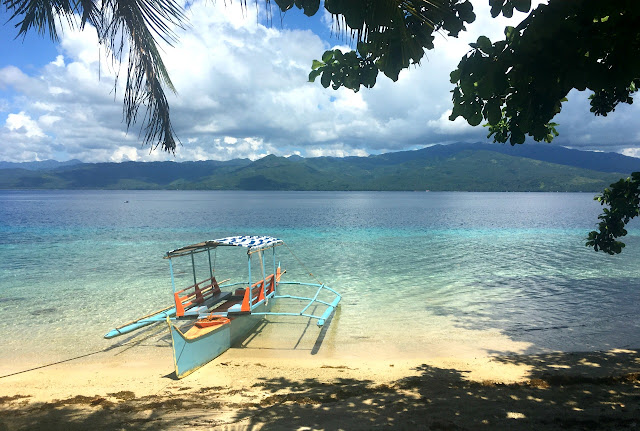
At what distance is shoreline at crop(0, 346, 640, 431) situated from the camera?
709 cm

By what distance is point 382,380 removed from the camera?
30.9 feet

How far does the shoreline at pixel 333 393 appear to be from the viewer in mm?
7086

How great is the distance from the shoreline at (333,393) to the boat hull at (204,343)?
0.34 m

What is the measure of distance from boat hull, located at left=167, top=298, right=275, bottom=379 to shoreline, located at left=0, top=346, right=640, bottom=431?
34 centimetres

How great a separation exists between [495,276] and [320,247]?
15503 millimetres

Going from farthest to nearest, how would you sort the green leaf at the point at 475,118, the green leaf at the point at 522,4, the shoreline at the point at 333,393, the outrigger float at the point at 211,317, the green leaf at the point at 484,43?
the outrigger float at the point at 211,317
the shoreline at the point at 333,393
the green leaf at the point at 475,118
the green leaf at the point at 484,43
the green leaf at the point at 522,4

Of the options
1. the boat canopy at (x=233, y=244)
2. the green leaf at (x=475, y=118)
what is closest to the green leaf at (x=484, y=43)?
the green leaf at (x=475, y=118)

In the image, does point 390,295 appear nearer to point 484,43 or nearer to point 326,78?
point 326,78

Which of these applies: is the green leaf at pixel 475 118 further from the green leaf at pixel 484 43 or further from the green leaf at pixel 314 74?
the green leaf at pixel 314 74

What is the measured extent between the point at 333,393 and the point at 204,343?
387cm

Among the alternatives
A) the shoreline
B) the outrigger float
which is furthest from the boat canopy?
the shoreline

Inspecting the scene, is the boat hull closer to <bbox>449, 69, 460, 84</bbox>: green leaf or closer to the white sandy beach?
the white sandy beach

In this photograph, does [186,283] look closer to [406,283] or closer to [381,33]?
[406,283]

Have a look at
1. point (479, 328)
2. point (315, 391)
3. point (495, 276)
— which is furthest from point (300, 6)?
point (495, 276)
